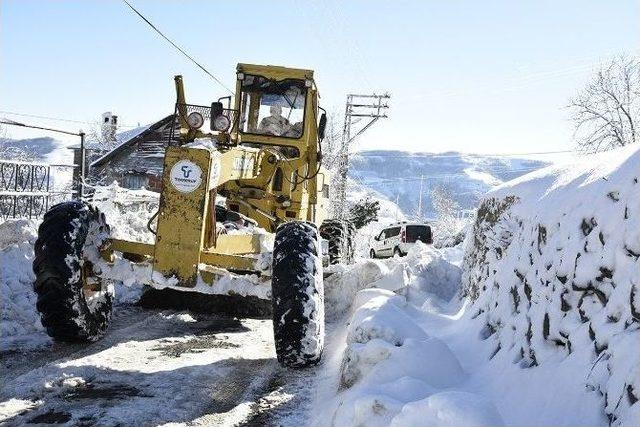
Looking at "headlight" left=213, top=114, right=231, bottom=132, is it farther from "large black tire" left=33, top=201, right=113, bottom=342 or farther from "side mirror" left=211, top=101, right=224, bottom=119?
"large black tire" left=33, top=201, right=113, bottom=342

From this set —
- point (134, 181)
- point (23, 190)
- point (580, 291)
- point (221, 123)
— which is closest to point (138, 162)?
point (134, 181)

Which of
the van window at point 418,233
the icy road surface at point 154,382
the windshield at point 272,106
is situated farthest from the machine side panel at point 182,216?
the van window at point 418,233

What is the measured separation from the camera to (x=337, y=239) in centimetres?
1138

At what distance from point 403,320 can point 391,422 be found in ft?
7.77

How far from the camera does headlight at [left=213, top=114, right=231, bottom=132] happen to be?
239 inches

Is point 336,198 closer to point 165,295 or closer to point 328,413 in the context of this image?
point 165,295

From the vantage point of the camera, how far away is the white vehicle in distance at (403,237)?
77.7 feet

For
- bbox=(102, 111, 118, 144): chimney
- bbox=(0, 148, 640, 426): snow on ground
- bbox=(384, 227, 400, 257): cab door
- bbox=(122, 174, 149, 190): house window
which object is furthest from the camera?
bbox=(102, 111, 118, 144): chimney

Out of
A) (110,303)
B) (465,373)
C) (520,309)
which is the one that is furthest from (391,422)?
(110,303)

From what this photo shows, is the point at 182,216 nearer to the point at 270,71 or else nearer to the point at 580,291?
the point at 580,291

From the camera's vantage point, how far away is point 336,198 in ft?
120

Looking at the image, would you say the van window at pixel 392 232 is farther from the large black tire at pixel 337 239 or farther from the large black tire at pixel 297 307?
the large black tire at pixel 297 307

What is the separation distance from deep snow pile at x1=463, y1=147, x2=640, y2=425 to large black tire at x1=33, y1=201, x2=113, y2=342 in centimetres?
357

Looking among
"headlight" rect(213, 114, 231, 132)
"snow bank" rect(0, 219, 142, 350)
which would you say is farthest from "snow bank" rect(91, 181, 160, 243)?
"headlight" rect(213, 114, 231, 132)
